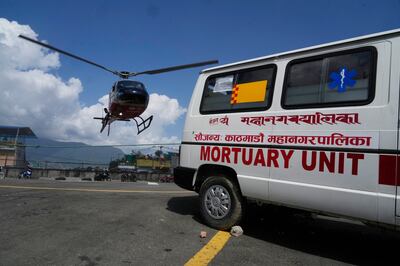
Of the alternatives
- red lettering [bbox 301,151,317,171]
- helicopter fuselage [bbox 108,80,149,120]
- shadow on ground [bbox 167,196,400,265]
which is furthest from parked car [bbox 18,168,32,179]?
red lettering [bbox 301,151,317,171]

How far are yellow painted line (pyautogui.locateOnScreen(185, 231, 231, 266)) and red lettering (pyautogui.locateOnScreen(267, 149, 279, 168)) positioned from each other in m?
1.13

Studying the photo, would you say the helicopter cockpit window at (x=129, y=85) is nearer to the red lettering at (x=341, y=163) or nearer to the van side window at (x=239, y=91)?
the van side window at (x=239, y=91)

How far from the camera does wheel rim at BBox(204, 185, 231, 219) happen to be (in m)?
5.37

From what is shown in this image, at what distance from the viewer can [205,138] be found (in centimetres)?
579

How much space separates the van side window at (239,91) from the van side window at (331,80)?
308 mm

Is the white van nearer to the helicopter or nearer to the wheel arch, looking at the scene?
the wheel arch

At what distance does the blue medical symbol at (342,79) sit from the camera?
434cm

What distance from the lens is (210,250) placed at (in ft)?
14.6

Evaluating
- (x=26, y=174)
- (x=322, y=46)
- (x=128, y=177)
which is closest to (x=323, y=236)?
(x=322, y=46)

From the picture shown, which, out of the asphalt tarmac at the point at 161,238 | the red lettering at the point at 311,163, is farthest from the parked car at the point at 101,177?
the red lettering at the point at 311,163

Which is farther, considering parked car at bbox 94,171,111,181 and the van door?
parked car at bbox 94,171,111,181

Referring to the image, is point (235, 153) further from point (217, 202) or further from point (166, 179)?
point (166, 179)

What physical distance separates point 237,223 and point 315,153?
1530mm

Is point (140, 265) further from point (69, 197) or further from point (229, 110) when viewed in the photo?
point (69, 197)
